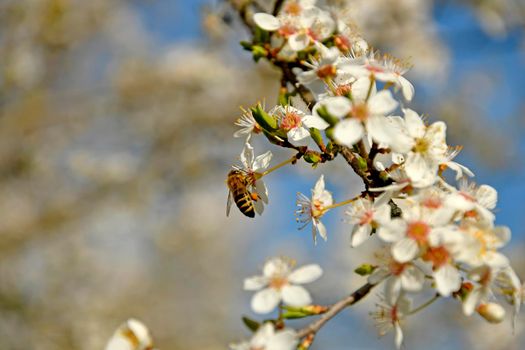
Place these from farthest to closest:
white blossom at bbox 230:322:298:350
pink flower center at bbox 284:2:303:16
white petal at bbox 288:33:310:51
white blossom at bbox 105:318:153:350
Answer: pink flower center at bbox 284:2:303:16
white petal at bbox 288:33:310:51
white blossom at bbox 105:318:153:350
white blossom at bbox 230:322:298:350

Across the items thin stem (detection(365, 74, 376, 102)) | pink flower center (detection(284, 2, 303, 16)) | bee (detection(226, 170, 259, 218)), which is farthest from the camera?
pink flower center (detection(284, 2, 303, 16))

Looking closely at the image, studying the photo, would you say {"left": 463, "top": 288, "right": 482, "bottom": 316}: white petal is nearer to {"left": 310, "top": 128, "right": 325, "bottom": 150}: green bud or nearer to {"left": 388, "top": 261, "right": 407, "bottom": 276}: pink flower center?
{"left": 388, "top": 261, "right": 407, "bottom": 276}: pink flower center

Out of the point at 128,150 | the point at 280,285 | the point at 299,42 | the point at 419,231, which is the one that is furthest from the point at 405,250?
the point at 128,150

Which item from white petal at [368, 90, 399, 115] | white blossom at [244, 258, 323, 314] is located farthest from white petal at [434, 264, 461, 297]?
white petal at [368, 90, 399, 115]

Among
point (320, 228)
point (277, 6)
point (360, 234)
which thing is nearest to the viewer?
point (360, 234)

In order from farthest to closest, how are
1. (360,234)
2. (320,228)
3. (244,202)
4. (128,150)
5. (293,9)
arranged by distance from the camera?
(128,150)
(293,9)
(244,202)
(320,228)
(360,234)

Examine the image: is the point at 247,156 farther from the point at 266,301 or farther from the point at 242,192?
the point at 266,301

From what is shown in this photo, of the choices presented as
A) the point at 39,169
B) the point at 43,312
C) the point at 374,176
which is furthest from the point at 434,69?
the point at 374,176
